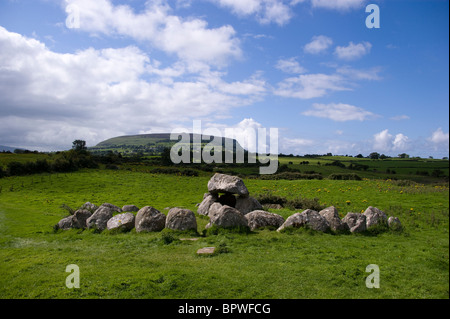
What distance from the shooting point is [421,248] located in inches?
451

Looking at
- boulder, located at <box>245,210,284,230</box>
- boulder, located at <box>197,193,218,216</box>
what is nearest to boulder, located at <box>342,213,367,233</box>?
boulder, located at <box>245,210,284,230</box>

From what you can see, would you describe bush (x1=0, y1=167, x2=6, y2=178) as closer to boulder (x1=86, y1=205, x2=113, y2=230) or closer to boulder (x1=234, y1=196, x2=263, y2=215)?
boulder (x1=86, y1=205, x2=113, y2=230)

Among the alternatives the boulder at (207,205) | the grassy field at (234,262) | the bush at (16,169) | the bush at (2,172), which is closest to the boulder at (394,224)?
the grassy field at (234,262)

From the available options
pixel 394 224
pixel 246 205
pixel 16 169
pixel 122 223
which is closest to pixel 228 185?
pixel 246 205

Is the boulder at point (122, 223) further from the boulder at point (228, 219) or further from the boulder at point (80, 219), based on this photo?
the boulder at point (228, 219)

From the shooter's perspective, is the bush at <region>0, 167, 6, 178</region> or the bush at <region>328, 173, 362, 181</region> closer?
the bush at <region>328, 173, 362, 181</region>

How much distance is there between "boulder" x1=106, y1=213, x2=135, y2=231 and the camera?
52.3 feet

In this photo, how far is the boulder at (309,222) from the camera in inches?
571

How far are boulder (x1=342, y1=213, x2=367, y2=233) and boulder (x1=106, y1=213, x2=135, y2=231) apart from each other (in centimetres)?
1235
